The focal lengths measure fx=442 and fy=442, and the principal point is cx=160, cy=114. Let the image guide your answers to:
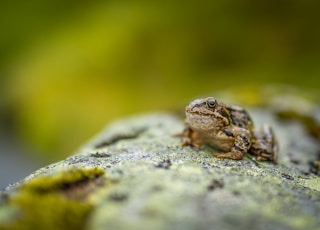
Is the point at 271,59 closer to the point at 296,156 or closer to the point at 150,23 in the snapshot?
the point at 150,23

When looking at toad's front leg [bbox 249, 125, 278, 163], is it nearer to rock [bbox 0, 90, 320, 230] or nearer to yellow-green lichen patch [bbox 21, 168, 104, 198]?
rock [bbox 0, 90, 320, 230]

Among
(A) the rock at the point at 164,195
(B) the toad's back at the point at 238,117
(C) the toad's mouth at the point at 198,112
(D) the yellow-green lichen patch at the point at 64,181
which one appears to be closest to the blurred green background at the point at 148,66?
(B) the toad's back at the point at 238,117

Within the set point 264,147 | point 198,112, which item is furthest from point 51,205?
point 264,147

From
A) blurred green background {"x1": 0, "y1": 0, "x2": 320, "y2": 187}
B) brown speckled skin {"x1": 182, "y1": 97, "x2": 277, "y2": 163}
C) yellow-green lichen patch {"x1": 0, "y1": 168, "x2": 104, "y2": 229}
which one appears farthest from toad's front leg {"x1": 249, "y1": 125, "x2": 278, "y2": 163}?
blurred green background {"x1": 0, "y1": 0, "x2": 320, "y2": 187}

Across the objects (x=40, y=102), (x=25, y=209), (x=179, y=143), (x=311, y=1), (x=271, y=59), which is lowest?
(x=25, y=209)

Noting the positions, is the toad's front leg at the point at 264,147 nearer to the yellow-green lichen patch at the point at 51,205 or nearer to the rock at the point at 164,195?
the rock at the point at 164,195

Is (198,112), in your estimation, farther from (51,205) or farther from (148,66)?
(148,66)

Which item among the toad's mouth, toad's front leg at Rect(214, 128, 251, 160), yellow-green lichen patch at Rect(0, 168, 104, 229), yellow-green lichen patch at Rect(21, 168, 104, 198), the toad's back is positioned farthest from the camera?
the toad's back

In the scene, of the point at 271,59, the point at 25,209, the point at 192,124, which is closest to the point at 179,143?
the point at 192,124
